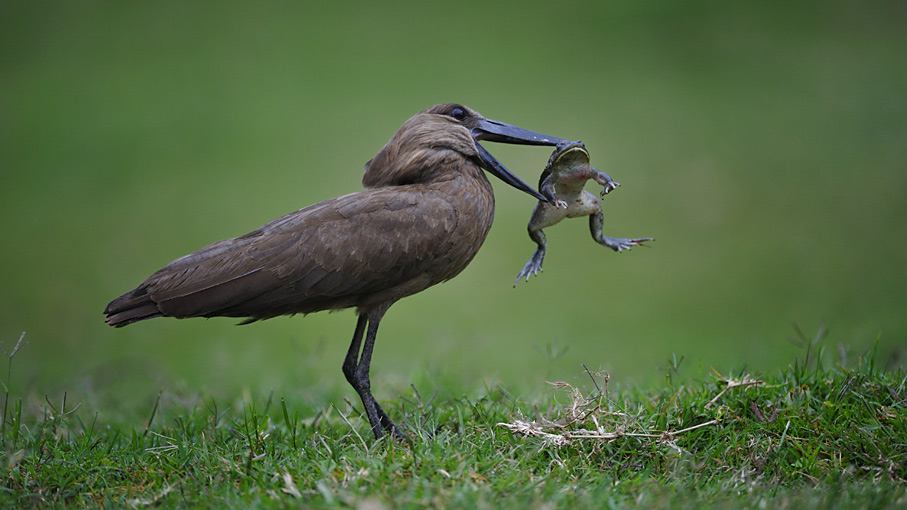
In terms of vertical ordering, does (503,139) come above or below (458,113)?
below

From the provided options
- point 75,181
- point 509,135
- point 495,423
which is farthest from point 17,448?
point 75,181

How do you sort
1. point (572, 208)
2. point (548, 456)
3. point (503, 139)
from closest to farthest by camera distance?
point (548, 456) < point (572, 208) < point (503, 139)

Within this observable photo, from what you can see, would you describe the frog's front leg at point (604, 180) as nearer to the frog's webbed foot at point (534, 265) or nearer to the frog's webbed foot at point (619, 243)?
the frog's webbed foot at point (619, 243)

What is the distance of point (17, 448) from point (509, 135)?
2.80 meters

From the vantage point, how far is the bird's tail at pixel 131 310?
3.62 metres

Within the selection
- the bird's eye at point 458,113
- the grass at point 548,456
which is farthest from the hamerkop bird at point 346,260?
the grass at point 548,456

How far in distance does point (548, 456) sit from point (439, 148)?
62.0 inches

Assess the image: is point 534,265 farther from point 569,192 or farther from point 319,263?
point 319,263

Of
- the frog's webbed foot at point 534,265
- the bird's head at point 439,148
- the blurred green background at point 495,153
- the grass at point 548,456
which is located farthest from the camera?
the blurred green background at point 495,153

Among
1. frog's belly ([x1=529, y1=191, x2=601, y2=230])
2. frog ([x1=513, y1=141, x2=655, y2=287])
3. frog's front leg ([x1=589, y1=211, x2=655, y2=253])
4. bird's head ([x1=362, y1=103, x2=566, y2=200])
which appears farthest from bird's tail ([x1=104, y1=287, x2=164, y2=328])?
frog's front leg ([x1=589, y1=211, x2=655, y2=253])

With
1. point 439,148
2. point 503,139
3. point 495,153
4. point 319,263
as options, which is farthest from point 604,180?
point 495,153

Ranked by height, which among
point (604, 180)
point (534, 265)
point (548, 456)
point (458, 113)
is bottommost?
point (548, 456)

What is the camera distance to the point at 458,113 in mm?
4234

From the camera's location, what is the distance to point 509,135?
417cm
